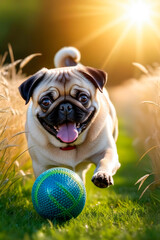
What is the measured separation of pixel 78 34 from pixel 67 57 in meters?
14.4

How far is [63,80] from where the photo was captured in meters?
3.98

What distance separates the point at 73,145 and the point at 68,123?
0.32 metres

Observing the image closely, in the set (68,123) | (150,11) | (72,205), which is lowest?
(150,11)

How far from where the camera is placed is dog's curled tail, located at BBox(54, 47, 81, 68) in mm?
5340

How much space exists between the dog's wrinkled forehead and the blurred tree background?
45.1ft

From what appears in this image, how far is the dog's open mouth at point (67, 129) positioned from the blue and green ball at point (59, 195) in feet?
1.14

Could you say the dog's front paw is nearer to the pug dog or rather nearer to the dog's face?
the pug dog

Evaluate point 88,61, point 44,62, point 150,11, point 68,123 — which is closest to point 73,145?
point 68,123

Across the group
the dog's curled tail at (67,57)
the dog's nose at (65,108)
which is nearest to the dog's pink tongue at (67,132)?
the dog's nose at (65,108)

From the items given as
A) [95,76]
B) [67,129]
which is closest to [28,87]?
[67,129]

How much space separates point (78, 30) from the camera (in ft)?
64.6

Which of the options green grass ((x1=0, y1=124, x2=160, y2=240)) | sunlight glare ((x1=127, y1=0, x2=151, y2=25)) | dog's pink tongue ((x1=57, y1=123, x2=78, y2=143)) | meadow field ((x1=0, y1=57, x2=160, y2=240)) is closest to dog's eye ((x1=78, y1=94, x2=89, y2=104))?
dog's pink tongue ((x1=57, y1=123, x2=78, y2=143))

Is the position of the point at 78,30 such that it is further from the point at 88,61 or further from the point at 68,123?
the point at 68,123

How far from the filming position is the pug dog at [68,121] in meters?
3.88
